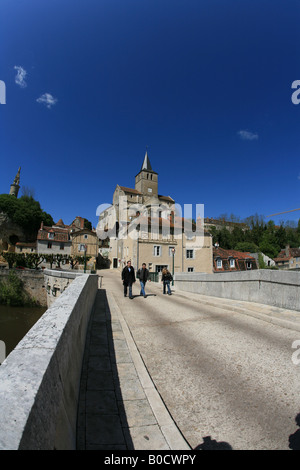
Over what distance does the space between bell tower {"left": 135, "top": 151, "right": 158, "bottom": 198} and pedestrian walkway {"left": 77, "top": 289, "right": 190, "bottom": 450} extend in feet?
229

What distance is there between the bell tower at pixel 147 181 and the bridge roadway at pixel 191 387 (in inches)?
2707

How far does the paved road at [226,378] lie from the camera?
2441mm

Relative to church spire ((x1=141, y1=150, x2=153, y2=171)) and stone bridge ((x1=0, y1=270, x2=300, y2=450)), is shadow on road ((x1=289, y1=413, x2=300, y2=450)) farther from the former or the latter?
church spire ((x1=141, y1=150, x2=153, y2=171))

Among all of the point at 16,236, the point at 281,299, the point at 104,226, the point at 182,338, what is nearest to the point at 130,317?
the point at 182,338

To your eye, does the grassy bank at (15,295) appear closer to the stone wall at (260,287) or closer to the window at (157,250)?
the window at (157,250)

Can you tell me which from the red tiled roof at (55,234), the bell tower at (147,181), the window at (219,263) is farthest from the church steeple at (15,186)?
the window at (219,263)

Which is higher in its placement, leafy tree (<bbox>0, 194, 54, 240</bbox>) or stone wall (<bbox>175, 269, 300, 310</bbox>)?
leafy tree (<bbox>0, 194, 54, 240</bbox>)

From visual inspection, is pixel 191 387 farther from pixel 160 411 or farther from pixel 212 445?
pixel 212 445

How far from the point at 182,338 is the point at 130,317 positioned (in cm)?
257

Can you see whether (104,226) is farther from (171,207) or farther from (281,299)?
(281,299)

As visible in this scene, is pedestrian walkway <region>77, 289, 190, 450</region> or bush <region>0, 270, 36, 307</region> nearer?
pedestrian walkway <region>77, 289, 190, 450</region>

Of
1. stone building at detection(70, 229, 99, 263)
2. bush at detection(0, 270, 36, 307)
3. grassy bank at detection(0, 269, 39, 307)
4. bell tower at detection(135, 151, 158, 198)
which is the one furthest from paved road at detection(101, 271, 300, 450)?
bell tower at detection(135, 151, 158, 198)

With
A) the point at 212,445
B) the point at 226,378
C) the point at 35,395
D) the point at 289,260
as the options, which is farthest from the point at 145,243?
the point at 289,260

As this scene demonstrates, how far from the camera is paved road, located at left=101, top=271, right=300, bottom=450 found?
2.44m
